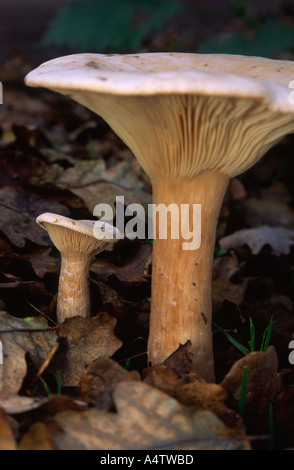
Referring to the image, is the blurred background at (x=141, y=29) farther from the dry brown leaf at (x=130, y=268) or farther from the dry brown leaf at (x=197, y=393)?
the dry brown leaf at (x=197, y=393)

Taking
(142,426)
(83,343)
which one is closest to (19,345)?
(83,343)

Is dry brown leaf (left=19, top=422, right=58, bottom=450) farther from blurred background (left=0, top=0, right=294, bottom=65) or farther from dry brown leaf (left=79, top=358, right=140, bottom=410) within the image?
blurred background (left=0, top=0, right=294, bottom=65)

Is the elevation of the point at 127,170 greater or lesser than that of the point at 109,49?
lesser

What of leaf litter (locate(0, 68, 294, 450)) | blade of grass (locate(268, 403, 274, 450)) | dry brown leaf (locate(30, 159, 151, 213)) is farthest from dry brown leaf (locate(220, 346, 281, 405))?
dry brown leaf (locate(30, 159, 151, 213))

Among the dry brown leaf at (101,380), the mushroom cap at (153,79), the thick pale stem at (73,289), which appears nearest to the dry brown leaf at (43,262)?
the thick pale stem at (73,289)

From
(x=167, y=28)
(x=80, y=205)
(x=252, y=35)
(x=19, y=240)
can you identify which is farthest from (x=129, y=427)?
(x=167, y=28)

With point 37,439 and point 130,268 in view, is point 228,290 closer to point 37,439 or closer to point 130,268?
point 130,268

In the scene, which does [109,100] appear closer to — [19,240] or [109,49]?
[19,240]

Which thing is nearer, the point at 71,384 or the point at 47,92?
the point at 71,384
